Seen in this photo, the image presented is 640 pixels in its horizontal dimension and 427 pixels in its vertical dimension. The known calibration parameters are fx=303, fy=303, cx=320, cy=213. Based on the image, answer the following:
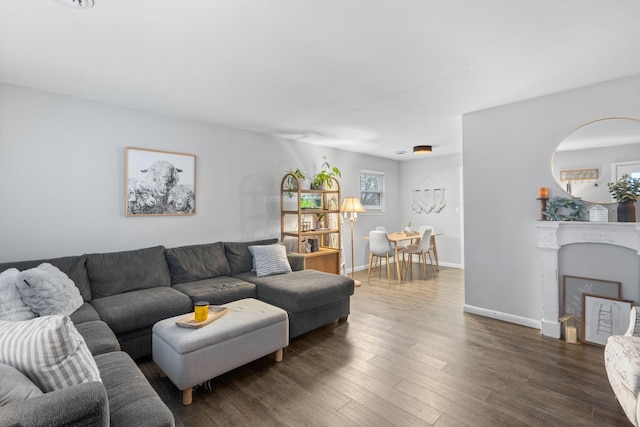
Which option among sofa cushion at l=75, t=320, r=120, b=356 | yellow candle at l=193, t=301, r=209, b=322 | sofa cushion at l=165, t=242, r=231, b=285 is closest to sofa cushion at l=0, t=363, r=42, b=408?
sofa cushion at l=75, t=320, r=120, b=356

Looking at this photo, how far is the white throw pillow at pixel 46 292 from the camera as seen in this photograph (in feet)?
6.70

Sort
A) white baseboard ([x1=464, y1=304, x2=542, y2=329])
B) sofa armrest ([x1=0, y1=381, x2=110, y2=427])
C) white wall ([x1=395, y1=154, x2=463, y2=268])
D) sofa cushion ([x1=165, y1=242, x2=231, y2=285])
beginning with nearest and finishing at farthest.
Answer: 1. sofa armrest ([x1=0, y1=381, x2=110, y2=427])
2. white baseboard ([x1=464, y1=304, x2=542, y2=329])
3. sofa cushion ([x1=165, y1=242, x2=231, y2=285])
4. white wall ([x1=395, y1=154, x2=463, y2=268])

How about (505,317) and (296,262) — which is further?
(296,262)

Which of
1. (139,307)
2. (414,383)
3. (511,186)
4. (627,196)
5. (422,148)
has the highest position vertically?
(422,148)

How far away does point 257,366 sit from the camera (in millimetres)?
2438

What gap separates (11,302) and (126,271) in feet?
3.05

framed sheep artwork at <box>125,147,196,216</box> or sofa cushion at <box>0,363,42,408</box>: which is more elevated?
framed sheep artwork at <box>125,147,196,216</box>

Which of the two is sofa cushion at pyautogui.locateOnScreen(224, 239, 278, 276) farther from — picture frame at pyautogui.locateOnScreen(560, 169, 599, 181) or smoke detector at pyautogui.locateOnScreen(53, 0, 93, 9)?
picture frame at pyautogui.locateOnScreen(560, 169, 599, 181)

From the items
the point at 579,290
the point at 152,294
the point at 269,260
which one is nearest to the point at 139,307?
the point at 152,294

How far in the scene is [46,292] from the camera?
2105mm

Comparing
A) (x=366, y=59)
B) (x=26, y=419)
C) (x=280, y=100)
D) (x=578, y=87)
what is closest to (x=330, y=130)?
(x=280, y=100)

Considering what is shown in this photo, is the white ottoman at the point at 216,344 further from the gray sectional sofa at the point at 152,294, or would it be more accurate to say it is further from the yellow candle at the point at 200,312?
the gray sectional sofa at the point at 152,294

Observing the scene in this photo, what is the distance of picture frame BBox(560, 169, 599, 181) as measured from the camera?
2.81m

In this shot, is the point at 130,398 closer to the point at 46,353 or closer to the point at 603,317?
the point at 46,353
